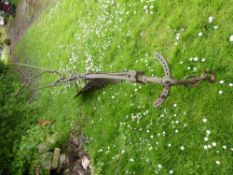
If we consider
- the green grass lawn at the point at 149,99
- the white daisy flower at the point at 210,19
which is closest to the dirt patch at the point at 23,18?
the green grass lawn at the point at 149,99

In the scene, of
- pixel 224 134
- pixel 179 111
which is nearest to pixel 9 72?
pixel 179 111

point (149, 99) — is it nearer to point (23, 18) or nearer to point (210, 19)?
point (210, 19)

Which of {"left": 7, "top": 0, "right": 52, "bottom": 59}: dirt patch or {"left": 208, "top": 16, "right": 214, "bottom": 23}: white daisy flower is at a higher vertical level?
{"left": 7, "top": 0, "right": 52, "bottom": 59}: dirt patch

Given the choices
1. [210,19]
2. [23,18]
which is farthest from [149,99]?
[23,18]

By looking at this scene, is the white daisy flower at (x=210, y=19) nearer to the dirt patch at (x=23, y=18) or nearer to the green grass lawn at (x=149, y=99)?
the green grass lawn at (x=149, y=99)

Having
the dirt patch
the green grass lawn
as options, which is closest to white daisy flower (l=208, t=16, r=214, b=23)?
the green grass lawn

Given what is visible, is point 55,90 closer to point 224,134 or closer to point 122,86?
point 122,86

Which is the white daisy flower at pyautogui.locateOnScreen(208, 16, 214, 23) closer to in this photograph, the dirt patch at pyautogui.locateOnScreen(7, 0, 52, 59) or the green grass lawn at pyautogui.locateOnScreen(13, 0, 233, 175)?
the green grass lawn at pyautogui.locateOnScreen(13, 0, 233, 175)

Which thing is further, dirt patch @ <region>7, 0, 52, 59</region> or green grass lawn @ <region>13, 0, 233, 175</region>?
dirt patch @ <region>7, 0, 52, 59</region>
